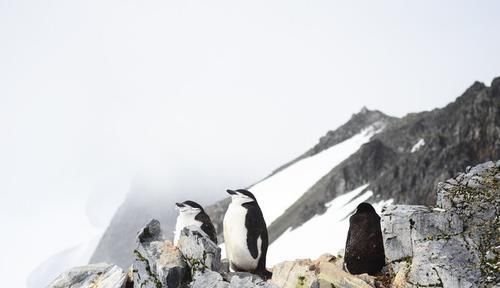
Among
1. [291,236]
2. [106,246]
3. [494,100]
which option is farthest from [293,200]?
[106,246]

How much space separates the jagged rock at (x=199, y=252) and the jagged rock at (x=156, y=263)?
0.22 meters

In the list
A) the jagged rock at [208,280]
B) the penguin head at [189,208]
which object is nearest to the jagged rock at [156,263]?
the jagged rock at [208,280]

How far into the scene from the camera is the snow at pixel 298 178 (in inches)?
4186

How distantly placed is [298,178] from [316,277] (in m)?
107

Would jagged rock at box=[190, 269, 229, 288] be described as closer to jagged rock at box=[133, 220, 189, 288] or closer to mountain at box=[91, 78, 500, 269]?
jagged rock at box=[133, 220, 189, 288]

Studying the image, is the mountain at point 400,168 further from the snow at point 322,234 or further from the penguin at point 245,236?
the penguin at point 245,236

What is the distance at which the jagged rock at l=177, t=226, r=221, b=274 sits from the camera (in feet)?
50.6

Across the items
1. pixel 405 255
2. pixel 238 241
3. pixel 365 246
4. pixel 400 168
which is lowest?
pixel 400 168

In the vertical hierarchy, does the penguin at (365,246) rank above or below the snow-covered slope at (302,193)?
above

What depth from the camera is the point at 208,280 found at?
48.8 feet

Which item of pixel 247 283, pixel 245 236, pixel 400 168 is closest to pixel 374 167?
pixel 400 168

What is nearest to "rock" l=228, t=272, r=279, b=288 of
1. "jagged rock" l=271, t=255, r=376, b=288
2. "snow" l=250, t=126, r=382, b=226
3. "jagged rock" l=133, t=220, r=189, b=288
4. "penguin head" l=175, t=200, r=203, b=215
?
"jagged rock" l=271, t=255, r=376, b=288

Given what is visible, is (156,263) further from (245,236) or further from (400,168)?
(400,168)

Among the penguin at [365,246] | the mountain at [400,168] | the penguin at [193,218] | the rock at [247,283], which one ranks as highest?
the penguin at [193,218]
